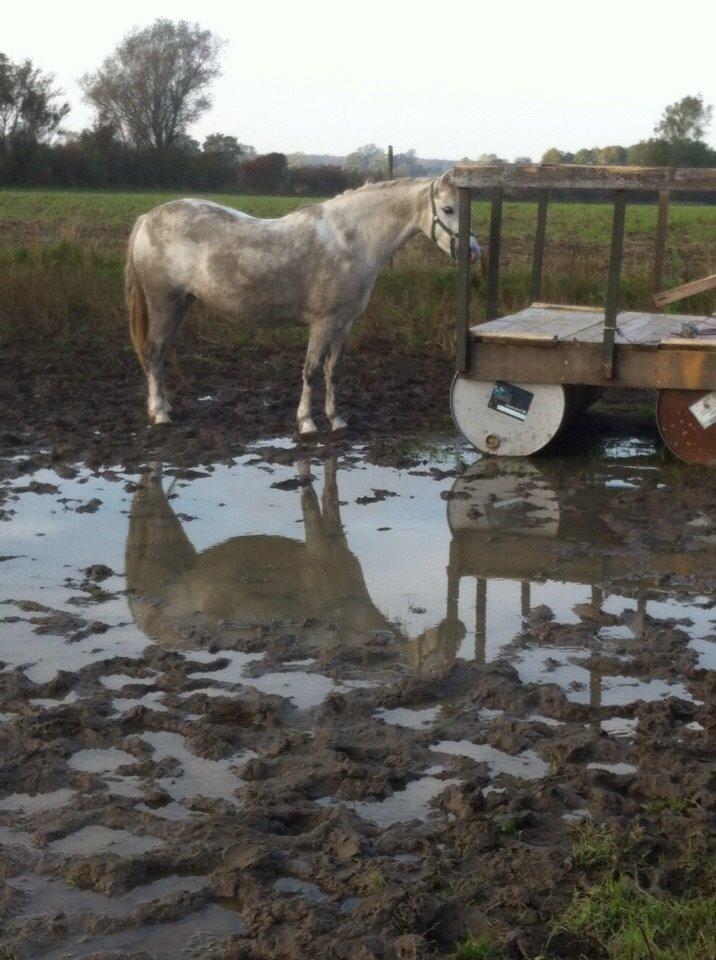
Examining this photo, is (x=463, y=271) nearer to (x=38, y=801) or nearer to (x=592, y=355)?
(x=592, y=355)

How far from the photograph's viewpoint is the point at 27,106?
2056 inches

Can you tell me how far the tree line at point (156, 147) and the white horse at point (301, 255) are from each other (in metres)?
22.9

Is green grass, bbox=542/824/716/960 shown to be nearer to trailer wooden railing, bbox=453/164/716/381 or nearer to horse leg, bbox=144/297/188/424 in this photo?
trailer wooden railing, bbox=453/164/716/381

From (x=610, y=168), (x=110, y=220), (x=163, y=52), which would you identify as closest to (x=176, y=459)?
(x=610, y=168)

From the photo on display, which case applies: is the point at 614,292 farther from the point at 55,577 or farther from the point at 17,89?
the point at 17,89

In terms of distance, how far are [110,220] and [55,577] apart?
26.5m

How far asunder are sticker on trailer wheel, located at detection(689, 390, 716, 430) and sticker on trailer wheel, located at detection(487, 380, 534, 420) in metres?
1.07

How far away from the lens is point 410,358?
11.6 meters

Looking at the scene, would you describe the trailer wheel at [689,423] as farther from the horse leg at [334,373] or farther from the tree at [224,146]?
the tree at [224,146]

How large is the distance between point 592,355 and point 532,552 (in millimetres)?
2142

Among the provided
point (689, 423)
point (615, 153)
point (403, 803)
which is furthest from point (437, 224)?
point (615, 153)

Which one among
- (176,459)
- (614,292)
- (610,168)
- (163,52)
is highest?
(163,52)

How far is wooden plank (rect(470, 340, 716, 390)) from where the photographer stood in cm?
777

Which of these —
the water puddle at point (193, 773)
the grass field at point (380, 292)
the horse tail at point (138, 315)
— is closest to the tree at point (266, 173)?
the grass field at point (380, 292)
